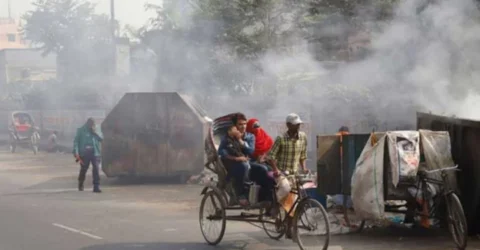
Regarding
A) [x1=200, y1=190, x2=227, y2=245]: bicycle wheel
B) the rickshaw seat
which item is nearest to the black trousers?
[x1=200, y1=190, x2=227, y2=245]: bicycle wheel

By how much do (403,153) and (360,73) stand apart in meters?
9.48

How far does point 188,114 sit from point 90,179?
3160 millimetres

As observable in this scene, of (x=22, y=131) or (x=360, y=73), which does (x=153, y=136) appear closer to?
(x=360, y=73)

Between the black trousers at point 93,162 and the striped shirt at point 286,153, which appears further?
the black trousers at point 93,162

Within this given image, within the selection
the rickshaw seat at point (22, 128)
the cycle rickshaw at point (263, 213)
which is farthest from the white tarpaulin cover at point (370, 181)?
the rickshaw seat at point (22, 128)

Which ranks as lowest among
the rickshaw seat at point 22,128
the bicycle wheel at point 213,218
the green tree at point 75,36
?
the bicycle wheel at point 213,218

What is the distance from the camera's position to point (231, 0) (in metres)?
20.3

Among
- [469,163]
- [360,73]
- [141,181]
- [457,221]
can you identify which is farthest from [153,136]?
[457,221]

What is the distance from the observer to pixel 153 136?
17.7 m

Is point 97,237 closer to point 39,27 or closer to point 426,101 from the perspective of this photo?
point 426,101

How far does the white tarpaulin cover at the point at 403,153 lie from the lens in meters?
8.52

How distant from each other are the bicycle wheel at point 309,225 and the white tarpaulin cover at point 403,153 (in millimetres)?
999

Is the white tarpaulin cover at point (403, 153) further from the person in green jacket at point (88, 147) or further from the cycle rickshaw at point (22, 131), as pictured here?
the cycle rickshaw at point (22, 131)

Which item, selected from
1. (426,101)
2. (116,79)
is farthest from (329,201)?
(116,79)
